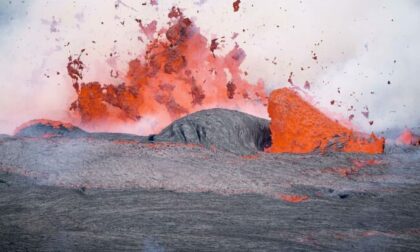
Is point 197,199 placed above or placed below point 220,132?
below

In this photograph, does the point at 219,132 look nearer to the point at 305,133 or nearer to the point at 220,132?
the point at 220,132

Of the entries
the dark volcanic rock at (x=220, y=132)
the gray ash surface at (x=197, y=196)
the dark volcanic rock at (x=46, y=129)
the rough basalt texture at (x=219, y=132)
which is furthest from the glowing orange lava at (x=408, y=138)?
the dark volcanic rock at (x=46, y=129)

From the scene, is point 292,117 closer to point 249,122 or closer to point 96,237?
point 249,122

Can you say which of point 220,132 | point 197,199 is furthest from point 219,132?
point 197,199

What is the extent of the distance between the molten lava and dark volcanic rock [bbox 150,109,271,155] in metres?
0.80

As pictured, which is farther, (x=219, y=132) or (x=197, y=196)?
(x=219, y=132)

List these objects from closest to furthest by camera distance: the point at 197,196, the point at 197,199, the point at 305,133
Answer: the point at 197,199, the point at 197,196, the point at 305,133

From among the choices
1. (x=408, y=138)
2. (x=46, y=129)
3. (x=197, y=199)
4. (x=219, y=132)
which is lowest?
(x=197, y=199)

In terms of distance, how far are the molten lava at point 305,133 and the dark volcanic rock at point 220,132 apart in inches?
31.4

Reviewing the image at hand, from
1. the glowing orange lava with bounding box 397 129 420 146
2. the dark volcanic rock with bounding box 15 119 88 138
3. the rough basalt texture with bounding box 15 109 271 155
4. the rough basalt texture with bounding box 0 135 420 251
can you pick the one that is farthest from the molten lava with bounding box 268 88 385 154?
the dark volcanic rock with bounding box 15 119 88 138

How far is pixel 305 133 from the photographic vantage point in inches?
682

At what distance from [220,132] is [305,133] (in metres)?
3.36

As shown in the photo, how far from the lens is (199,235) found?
810cm

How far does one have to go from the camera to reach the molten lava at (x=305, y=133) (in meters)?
17.0
